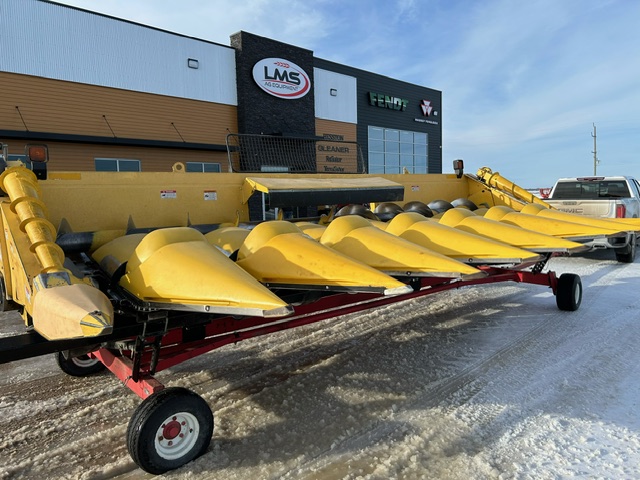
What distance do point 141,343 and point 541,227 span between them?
12.7 feet

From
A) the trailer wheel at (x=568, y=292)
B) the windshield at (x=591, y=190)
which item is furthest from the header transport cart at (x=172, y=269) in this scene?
the windshield at (x=591, y=190)

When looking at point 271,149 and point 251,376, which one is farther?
point 271,149

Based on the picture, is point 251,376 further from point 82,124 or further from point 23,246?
point 82,124

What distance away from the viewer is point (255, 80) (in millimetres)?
16547

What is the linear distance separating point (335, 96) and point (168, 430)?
19890 mm

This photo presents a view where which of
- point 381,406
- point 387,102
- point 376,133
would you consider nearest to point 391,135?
point 376,133

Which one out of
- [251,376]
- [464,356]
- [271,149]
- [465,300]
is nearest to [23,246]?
[251,376]

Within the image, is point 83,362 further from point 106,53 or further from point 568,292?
point 106,53

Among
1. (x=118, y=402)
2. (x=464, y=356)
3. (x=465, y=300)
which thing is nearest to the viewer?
(x=118, y=402)

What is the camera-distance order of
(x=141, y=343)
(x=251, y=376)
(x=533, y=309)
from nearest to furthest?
(x=141, y=343) → (x=251, y=376) → (x=533, y=309)

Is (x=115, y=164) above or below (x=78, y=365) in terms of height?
above

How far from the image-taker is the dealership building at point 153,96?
1199cm

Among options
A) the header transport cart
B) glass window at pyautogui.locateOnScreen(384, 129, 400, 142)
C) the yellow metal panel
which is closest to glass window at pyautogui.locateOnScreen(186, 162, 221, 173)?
glass window at pyautogui.locateOnScreen(384, 129, 400, 142)

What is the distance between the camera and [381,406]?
311cm
